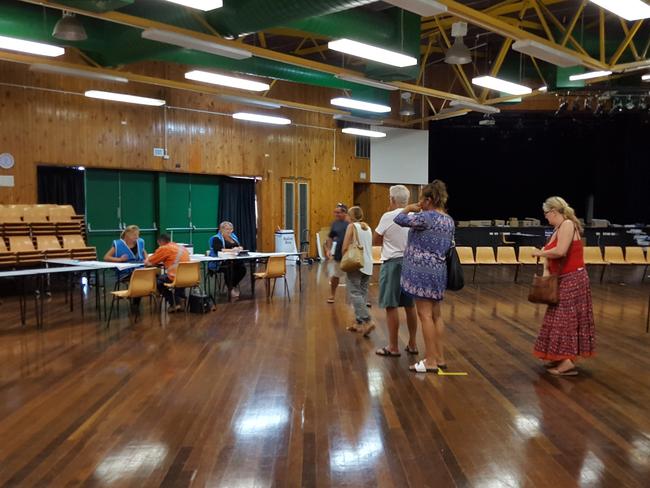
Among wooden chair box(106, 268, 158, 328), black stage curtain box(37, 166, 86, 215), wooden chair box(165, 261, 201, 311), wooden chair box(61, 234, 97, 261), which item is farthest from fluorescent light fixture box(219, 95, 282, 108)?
wooden chair box(106, 268, 158, 328)

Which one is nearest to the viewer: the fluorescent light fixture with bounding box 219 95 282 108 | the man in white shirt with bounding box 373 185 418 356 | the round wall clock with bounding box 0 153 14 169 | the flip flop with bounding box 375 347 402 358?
the man in white shirt with bounding box 373 185 418 356

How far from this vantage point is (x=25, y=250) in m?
9.18

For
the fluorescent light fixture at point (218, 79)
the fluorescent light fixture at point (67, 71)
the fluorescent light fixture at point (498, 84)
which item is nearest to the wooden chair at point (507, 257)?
the fluorescent light fixture at point (498, 84)

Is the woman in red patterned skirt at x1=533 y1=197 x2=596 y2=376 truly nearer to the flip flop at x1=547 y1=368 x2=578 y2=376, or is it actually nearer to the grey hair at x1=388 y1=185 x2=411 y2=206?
the flip flop at x1=547 y1=368 x2=578 y2=376

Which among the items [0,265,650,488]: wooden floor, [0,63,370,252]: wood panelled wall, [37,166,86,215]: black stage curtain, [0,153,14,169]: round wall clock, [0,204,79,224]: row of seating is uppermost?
[0,63,370,252]: wood panelled wall

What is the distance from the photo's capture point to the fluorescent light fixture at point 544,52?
7.35m

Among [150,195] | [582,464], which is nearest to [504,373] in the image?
[582,464]

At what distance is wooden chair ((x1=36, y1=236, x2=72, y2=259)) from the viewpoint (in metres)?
9.35

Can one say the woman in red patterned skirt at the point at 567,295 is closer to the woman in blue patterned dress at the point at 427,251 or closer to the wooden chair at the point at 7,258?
the woman in blue patterned dress at the point at 427,251

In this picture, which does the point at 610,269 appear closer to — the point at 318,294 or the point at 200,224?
the point at 318,294

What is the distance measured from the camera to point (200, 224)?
44.0ft

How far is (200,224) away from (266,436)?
10.6 m

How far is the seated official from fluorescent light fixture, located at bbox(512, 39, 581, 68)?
5.13 meters

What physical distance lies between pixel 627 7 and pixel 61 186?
33.3 ft
